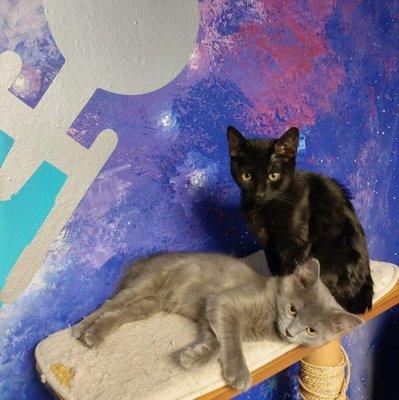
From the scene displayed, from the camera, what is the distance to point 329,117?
1609 millimetres

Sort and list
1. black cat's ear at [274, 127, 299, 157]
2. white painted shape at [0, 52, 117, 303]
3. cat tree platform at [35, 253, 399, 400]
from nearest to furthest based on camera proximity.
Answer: cat tree platform at [35, 253, 399, 400], white painted shape at [0, 52, 117, 303], black cat's ear at [274, 127, 299, 157]

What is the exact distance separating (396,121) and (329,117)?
390mm

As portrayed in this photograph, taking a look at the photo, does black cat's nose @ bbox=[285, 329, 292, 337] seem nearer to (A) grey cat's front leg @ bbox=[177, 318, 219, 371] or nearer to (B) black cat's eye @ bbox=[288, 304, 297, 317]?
(B) black cat's eye @ bbox=[288, 304, 297, 317]

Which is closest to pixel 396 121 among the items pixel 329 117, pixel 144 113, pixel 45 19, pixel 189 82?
pixel 329 117

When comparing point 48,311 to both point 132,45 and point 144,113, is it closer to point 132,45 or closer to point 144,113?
point 144,113

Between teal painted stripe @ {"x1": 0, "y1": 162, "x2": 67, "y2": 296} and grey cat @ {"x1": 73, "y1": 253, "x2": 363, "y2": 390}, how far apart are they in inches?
8.4

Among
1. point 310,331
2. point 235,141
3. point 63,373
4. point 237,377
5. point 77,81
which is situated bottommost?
point 63,373

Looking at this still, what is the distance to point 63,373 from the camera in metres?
0.96

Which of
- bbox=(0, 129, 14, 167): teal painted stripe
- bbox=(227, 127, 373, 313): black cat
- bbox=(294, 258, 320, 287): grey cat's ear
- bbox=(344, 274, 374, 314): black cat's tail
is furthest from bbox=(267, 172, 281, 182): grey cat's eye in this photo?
bbox=(0, 129, 14, 167): teal painted stripe

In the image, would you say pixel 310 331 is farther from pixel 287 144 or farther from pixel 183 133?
pixel 183 133

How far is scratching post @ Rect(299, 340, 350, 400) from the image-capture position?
3.82 feet

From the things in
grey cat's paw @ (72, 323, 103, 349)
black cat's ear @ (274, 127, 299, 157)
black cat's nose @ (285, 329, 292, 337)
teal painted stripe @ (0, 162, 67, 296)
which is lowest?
grey cat's paw @ (72, 323, 103, 349)

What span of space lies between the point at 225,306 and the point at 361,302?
1.12ft

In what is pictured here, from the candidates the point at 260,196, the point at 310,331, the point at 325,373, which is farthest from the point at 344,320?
the point at 260,196
